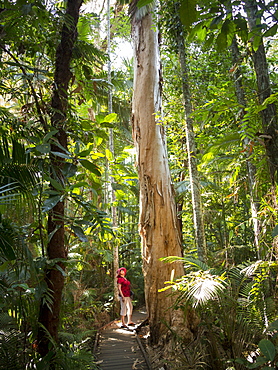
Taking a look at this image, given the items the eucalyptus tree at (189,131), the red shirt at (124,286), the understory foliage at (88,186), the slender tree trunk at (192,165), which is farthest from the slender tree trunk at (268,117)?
the red shirt at (124,286)

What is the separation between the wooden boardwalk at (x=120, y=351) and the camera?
4.79 metres

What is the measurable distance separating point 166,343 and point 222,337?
1669 mm

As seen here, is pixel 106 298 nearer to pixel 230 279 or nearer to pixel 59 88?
pixel 230 279

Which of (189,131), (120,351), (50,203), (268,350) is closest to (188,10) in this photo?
(50,203)

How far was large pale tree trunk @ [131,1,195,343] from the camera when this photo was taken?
228 inches

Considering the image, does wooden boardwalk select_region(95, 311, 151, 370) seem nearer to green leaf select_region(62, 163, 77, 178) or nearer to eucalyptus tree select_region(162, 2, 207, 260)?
eucalyptus tree select_region(162, 2, 207, 260)

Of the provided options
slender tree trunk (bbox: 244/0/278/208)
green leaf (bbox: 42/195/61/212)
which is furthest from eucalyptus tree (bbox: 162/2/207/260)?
green leaf (bbox: 42/195/61/212)

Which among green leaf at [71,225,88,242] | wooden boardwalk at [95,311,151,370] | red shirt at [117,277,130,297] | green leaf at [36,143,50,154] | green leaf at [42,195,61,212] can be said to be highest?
green leaf at [36,143,50,154]

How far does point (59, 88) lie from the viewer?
2.76m

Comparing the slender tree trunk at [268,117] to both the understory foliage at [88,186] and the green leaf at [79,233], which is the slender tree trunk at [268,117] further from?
the green leaf at [79,233]

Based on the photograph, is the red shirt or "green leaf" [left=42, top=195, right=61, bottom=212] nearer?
"green leaf" [left=42, top=195, right=61, bottom=212]

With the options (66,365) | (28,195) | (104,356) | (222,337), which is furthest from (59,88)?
(104,356)

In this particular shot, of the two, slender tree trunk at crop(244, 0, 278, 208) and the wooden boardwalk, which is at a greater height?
slender tree trunk at crop(244, 0, 278, 208)

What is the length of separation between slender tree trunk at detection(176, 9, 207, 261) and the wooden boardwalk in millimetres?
1918
